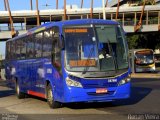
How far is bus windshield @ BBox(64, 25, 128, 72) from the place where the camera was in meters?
14.4

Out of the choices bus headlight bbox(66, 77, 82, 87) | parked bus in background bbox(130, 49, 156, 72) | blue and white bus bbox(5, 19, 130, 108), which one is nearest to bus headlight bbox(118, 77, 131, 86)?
blue and white bus bbox(5, 19, 130, 108)

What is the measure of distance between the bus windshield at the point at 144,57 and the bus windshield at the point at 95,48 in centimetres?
3617

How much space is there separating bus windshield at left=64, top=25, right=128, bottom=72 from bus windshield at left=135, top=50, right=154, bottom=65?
1424 inches

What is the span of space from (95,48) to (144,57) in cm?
3715

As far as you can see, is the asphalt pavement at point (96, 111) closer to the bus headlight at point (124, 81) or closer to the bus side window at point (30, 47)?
the bus headlight at point (124, 81)

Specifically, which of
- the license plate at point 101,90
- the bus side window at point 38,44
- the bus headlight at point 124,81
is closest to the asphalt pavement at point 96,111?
the license plate at point 101,90

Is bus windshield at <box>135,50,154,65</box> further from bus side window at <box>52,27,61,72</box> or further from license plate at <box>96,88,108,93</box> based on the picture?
license plate at <box>96,88,108,93</box>

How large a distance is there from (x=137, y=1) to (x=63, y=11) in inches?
1065

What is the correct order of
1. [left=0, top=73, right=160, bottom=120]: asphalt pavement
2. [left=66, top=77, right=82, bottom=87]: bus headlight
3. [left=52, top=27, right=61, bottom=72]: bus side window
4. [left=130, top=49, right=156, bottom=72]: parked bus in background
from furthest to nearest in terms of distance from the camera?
[left=130, top=49, right=156, bottom=72]: parked bus in background < [left=52, top=27, right=61, bottom=72]: bus side window < [left=66, top=77, right=82, bottom=87]: bus headlight < [left=0, top=73, right=160, bottom=120]: asphalt pavement

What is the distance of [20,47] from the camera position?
843 inches

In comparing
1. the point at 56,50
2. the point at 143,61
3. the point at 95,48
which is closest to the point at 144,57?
the point at 143,61

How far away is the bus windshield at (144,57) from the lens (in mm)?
50875

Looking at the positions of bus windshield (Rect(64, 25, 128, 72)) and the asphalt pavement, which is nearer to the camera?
the asphalt pavement

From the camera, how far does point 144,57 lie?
5109 centimetres
